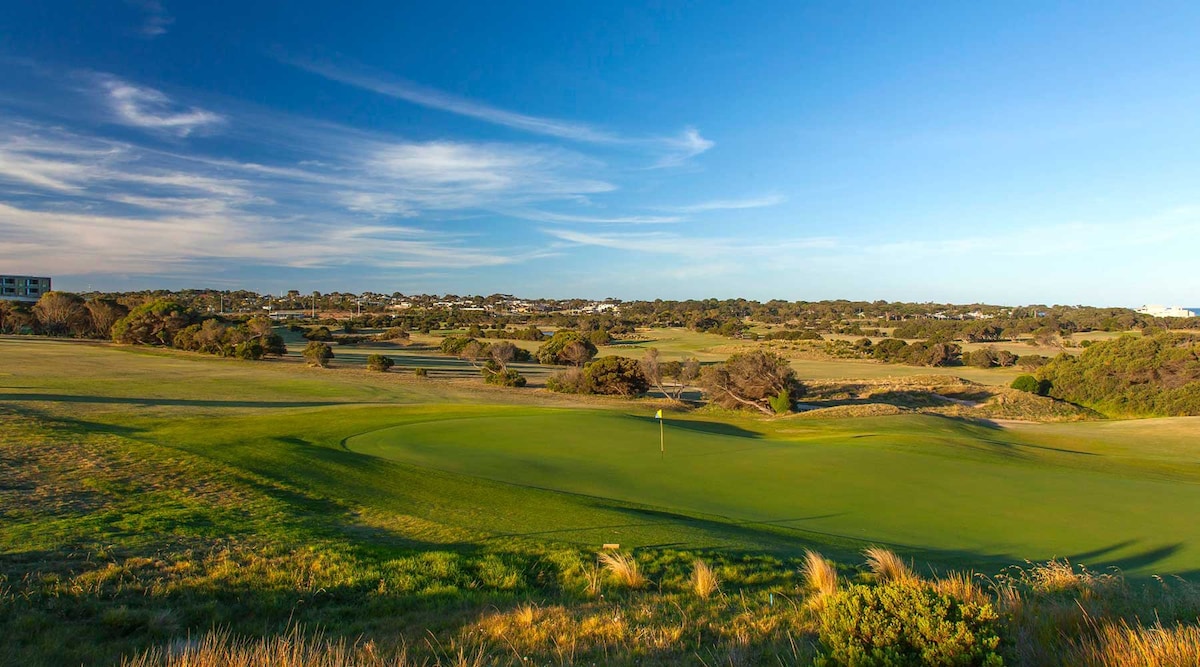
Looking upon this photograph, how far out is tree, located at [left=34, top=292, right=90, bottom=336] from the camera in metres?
70.6

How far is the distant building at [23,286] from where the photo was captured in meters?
140

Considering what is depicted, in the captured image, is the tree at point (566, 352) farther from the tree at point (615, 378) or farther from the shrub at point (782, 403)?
the shrub at point (782, 403)

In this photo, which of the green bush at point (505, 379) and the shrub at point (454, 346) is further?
the shrub at point (454, 346)

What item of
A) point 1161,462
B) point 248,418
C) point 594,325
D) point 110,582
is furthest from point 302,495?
point 594,325

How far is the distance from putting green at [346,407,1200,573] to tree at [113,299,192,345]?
172 ft

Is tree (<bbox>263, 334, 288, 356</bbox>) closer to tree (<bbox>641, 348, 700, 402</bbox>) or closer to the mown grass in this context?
tree (<bbox>641, 348, 700, 402</bbox>)

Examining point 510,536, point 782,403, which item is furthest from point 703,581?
point 782,403

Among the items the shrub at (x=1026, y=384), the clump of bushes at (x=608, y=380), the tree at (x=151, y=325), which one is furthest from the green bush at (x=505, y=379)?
the tree at (x=151, y=325)

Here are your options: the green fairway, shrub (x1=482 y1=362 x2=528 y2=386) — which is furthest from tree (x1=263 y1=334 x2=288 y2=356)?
the green fairway

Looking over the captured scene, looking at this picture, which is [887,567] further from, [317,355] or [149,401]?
[317,355]

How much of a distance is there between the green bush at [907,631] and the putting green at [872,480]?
5562 mm

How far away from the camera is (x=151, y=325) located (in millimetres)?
61750

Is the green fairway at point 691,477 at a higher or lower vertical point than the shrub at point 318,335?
lower

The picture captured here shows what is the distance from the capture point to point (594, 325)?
389 feet
